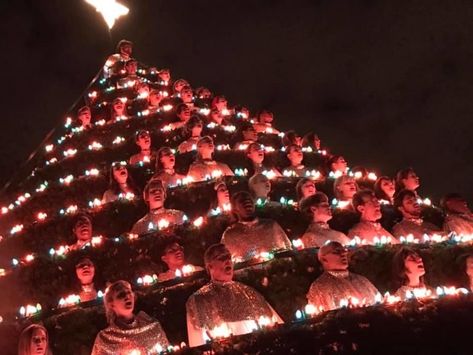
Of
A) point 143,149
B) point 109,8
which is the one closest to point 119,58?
point 109,8

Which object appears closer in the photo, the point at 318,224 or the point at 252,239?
the point at 252,239

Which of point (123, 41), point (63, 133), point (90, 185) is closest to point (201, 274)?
point (90, 185)

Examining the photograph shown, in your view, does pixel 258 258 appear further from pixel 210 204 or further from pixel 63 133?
pixel 63 133

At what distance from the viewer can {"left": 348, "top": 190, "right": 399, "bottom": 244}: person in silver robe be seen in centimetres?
1073

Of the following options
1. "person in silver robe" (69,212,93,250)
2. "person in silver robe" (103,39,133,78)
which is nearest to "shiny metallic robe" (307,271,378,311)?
"person in silver robe" (69,212,93,250)

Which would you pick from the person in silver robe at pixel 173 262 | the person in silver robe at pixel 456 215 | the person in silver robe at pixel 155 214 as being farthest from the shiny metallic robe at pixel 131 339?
the person in silver robe at pixel 456 215

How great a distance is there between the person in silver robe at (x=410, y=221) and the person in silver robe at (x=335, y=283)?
8.35ft

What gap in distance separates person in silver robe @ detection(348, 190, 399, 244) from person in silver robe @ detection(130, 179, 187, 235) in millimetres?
2957

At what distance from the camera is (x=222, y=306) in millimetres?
8203

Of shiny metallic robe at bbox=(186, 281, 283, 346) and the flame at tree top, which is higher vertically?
the flame at tree top

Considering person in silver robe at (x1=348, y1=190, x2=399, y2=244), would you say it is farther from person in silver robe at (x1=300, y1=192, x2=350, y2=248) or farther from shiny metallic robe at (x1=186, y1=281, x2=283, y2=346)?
shiny metallic robe at (x1=186, y1=281, x2=283, y2=346)

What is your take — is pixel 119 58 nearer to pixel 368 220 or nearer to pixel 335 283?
pixel 368 220

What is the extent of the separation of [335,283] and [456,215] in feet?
13.1

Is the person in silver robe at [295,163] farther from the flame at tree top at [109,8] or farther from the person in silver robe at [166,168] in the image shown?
the flame at tree top at [109,8]
